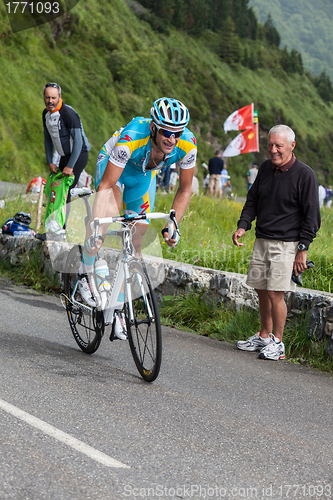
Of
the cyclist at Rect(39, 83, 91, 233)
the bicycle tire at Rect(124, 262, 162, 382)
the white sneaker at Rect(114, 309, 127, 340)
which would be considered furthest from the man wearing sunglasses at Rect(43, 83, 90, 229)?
the bicycle tire at Rect(124, 262, 162, 382)

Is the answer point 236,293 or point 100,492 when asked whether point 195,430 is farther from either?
point 236,293

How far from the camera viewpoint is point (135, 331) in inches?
171

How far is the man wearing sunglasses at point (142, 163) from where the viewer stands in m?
4.27

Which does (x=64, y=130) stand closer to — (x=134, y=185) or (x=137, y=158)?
(x=134, y=185)

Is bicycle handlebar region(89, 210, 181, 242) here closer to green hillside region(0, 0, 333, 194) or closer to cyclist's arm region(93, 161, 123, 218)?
cyclist's arm region(93, 161, 123, 218)

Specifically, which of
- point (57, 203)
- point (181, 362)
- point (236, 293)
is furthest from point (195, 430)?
point (57, 203)

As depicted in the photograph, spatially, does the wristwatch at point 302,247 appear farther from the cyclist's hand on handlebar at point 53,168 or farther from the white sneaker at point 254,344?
the cyclist's hand on handlebar at point 53,168

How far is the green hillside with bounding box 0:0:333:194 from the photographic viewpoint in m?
32.6

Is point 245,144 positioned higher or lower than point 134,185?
higher

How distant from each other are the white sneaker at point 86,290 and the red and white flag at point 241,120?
1355cm

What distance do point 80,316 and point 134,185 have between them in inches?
52.0

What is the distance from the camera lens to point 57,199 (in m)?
8.20

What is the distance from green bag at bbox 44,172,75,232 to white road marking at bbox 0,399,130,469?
4.85 meters

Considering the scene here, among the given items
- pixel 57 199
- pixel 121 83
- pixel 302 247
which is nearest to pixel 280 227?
pixel 302 247
